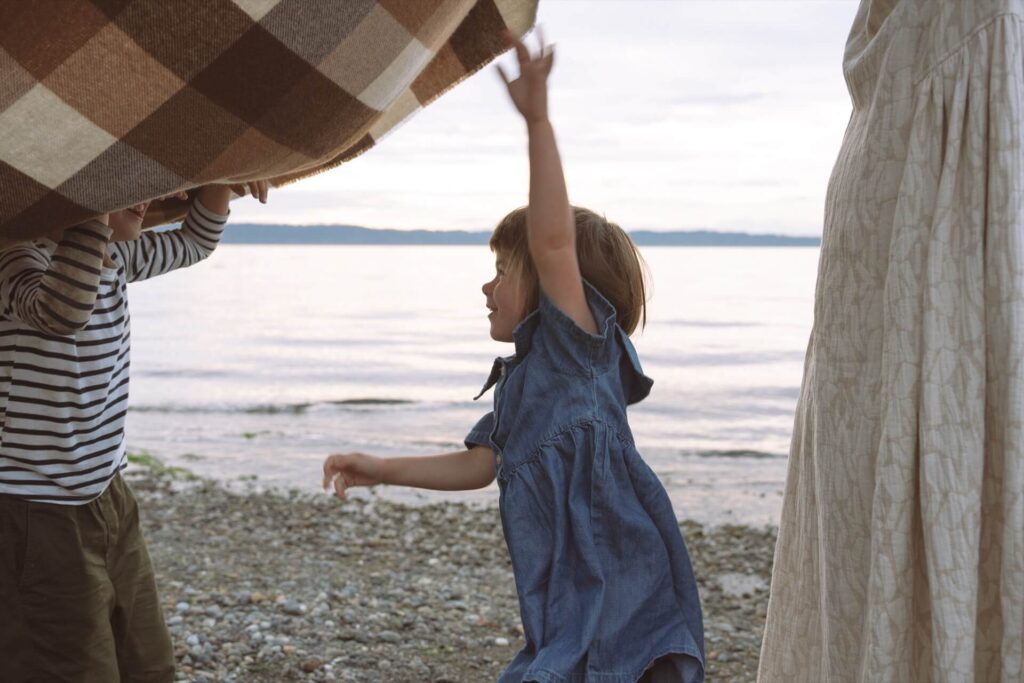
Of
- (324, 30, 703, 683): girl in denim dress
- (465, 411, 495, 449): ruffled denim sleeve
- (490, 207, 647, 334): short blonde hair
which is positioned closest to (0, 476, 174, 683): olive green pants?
(465, 411, 495, 449): ruffled denim sleeve

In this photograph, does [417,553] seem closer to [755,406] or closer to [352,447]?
[352,447]

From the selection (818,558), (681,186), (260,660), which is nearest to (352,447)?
(260,660)

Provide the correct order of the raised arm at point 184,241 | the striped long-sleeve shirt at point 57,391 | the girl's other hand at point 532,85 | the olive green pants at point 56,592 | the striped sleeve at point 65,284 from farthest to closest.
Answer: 1. the raised arm at point 184,241
2. the olive green pants at point 56,592
3. the striped long-sleeve shirt at point 57,391
4. the striped sleeve at point 65,284
5. the girl's other hand at point 532,85

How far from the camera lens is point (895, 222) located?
186 cm

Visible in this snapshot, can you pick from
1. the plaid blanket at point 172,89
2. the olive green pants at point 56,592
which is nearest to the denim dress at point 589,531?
the plaid blanket at point 172,89

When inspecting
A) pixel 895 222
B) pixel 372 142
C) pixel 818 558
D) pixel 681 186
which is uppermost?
pixel 681 186

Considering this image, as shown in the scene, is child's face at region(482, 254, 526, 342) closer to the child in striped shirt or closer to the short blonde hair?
the short blonde hair

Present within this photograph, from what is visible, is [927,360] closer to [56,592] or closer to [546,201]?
[546,201]

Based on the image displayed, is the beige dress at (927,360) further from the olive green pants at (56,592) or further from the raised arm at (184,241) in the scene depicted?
the olive green pants at (56,592)

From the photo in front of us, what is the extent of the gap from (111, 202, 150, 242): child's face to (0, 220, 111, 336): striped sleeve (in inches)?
9.9

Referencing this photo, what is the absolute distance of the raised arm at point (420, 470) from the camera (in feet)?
8.05

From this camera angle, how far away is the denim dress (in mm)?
2156

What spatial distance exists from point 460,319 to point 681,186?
8.41 meters

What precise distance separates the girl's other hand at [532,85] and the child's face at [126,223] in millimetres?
1076
